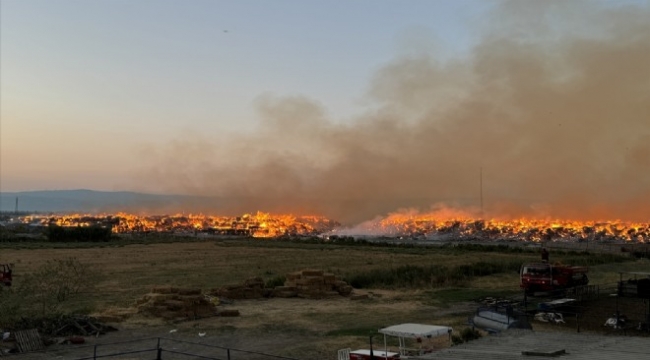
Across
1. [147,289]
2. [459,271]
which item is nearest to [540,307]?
[459,271]

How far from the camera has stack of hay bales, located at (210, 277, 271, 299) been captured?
3500cm

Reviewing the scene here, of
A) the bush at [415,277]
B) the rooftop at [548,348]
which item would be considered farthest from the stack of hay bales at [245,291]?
the rooftop at [548,348]

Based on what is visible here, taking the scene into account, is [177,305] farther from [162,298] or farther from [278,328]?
[278,328]

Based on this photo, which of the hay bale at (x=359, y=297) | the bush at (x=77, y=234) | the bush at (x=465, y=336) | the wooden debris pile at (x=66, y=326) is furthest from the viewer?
the bush at (x=77, y=234)

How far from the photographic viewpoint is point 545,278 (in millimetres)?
36062

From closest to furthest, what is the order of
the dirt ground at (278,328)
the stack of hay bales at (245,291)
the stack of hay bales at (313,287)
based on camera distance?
Answer: the dirt ground at (278,328)
the stack of hay bales at (245,291)
the stack of hay bales at (313,287)

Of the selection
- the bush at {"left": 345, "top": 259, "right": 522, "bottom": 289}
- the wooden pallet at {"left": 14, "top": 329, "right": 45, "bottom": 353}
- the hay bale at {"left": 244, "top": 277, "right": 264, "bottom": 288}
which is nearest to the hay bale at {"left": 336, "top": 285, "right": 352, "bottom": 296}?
the hay bale at {"left": 244, "top": 277, "right": 264, "bottom": 288}

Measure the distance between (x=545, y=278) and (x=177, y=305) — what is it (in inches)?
822

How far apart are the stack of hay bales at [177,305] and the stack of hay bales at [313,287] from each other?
307 inches

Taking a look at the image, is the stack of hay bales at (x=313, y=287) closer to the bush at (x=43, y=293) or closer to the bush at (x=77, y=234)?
the bush at (x=43, y=293)

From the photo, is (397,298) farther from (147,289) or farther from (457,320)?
(147,289)

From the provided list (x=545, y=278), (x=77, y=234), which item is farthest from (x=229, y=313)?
(x=77, y=234)

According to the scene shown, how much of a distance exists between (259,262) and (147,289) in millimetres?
26369

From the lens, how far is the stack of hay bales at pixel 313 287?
3622 centimetres
